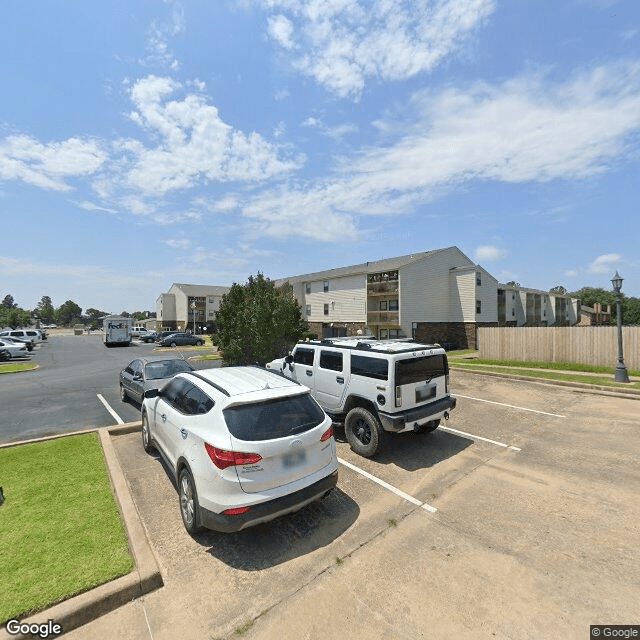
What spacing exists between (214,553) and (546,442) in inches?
273

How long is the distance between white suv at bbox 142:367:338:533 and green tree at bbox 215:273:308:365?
361 inches

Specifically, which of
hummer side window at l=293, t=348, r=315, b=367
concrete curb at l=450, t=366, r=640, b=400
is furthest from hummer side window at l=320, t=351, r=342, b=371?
concrete curb at l=450, t=366, r=640, b=400

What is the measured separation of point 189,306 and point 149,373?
192 ft

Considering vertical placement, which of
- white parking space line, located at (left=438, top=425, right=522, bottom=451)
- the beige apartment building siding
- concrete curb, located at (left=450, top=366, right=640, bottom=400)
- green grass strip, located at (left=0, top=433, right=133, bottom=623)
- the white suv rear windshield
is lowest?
white parking space line, located at (left=438, top=425, right=522, bottom=451)

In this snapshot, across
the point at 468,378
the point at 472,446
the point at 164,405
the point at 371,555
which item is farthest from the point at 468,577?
the point at 468,378

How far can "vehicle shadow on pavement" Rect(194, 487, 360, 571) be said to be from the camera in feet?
12.4

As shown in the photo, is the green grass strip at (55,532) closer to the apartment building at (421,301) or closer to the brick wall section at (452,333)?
the apartment building at (421,301)

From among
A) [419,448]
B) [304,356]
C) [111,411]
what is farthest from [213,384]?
[111,411]

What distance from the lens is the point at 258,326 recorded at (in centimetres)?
1397

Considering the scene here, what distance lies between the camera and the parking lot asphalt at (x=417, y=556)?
2.96 m

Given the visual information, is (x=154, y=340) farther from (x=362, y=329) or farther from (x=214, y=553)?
(x=214, y=553)

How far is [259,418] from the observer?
13.4 ft

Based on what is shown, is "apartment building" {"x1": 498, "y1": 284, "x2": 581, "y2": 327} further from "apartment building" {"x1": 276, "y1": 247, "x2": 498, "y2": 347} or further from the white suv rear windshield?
the white suv rear windshield

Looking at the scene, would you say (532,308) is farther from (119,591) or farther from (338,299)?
(119,591)
